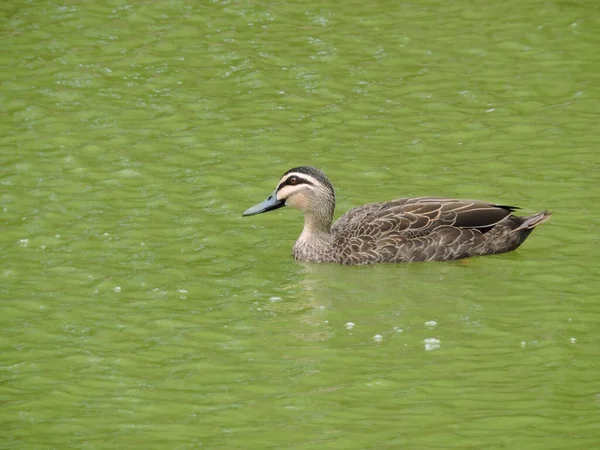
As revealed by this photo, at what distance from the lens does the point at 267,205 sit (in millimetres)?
15148

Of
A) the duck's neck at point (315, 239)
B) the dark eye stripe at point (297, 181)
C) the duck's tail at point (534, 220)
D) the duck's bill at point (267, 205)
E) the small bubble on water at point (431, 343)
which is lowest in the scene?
the duck's neck at point (315, 239)

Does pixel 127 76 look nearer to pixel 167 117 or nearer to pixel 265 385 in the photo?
pixel 167 117

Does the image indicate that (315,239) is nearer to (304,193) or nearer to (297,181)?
(304,193)

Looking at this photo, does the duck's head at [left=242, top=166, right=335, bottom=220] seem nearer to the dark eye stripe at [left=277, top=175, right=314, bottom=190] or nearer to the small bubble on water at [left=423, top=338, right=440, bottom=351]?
the dark eye stripe at [left=277, top=175, right=314, bottom=190]

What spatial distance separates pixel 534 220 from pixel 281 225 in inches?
126

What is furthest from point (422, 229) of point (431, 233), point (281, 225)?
point (281, 225)

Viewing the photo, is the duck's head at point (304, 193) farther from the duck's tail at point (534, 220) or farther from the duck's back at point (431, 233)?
the duck's tail at point (534, 220)

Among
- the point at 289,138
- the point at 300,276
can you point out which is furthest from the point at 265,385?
the point at 289,138

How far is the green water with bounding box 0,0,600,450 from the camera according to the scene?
35.6 feet

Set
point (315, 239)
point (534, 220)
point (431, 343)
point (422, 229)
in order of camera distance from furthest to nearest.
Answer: point (315, 239)
point (422, 229)
point (534, 220)
point (431, 343)

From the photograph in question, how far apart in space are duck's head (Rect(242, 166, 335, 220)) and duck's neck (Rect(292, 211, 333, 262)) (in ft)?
0.17

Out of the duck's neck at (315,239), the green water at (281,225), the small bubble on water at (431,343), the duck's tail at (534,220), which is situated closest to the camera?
the green water at (281,225)

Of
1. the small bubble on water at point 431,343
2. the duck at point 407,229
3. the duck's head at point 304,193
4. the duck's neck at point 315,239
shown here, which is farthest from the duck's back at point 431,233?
the small bubble on water at point 431,343

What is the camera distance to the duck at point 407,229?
14.7 m
